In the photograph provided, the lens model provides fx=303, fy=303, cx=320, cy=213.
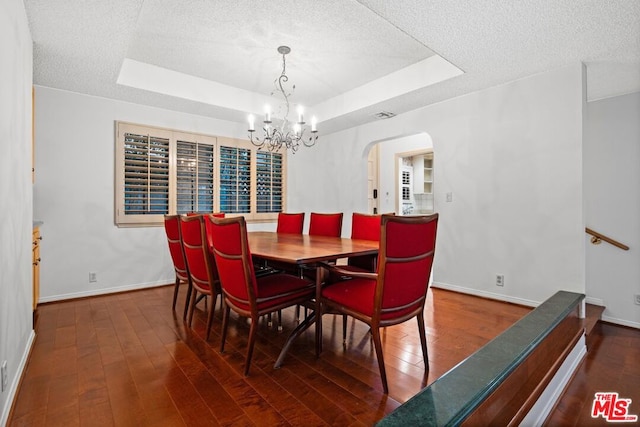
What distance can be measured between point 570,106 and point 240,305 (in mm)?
3444

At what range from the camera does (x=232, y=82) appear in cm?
397

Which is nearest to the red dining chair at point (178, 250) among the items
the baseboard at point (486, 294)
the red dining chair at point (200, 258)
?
the red dining chair at point (200, 258)

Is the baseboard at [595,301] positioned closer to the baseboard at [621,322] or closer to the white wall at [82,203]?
the baseboard at [621,322]

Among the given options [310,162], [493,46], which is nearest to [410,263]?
[493,46]

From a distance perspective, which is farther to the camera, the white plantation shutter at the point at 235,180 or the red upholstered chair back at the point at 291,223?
the white plantation shutter at the point at 235,180

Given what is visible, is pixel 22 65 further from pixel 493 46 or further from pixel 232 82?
pixel 493 46

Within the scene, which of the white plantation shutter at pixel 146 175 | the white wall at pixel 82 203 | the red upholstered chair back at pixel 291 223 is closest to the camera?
the white wall at pixel 82 203

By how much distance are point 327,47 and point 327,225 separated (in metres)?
1.85

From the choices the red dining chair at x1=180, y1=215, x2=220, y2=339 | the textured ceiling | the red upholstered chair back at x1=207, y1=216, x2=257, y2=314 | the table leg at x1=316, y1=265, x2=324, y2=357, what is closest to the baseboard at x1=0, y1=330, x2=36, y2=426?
the red dining chair at x1=180, y1=215, x2=220, y2=339

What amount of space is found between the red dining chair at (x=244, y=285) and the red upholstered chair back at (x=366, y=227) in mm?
993

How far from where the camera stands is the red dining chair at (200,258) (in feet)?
7.52

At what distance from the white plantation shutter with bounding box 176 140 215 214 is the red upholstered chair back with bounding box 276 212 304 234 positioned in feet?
4.54

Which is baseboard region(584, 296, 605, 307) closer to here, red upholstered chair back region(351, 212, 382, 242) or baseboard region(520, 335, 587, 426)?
baseboard region(520, 335, 587, 426)

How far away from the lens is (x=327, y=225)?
11.2 feet
